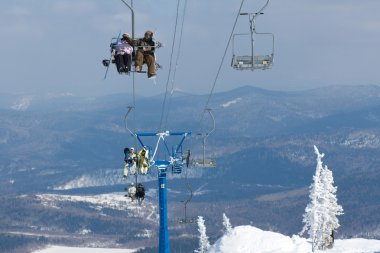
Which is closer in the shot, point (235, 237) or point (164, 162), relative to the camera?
point (164, 162)

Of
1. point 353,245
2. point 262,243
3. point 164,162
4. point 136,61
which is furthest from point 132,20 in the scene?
point 262,243

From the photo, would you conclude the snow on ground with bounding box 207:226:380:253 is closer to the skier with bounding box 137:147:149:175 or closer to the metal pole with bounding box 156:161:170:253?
the metal pole with bounding box 156:161:170:253

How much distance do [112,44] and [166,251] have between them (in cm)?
2469

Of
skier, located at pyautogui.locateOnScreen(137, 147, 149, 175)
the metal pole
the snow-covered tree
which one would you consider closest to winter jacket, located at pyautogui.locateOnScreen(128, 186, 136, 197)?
the metal pole

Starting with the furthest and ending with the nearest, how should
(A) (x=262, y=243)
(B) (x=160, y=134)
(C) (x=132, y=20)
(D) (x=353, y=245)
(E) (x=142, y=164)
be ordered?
(A) (x=262, y=243) → (D) (x=353, y=245) → (B) (x=160, y=134) → (E) (x=142, y=164) → (C) (x=132, y=20)

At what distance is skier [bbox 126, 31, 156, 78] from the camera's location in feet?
107

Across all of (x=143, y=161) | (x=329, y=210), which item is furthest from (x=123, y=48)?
(x=329, y=210)

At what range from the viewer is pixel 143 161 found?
4703 cm

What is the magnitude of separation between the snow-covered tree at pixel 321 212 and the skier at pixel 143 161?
72863mm

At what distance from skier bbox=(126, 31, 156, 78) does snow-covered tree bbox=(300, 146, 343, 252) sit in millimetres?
87351

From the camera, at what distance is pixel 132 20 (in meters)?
28.8

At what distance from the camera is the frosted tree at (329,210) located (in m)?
120

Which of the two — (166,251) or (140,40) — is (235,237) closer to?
(166,251)

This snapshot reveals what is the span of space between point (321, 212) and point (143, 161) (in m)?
77.5
